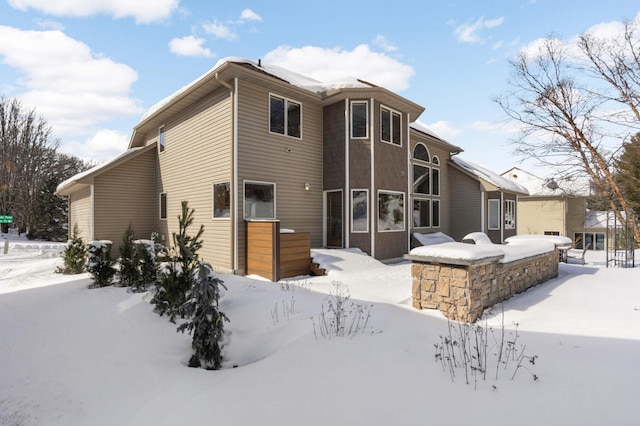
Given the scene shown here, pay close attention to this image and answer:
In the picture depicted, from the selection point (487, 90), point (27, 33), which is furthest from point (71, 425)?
point (487, 90)

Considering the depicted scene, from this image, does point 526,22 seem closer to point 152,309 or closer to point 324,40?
point 324,40

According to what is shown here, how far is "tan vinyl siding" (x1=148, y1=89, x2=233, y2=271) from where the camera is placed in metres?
9.39

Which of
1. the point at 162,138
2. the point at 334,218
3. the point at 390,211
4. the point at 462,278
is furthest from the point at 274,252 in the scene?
the point at 162,138

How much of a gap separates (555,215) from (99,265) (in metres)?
28.4

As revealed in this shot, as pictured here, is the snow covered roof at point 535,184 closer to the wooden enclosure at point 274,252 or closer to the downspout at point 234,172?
the wooden enclosure at point 274,252

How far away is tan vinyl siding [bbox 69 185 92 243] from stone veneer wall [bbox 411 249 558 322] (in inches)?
492

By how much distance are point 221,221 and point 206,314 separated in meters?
5.50

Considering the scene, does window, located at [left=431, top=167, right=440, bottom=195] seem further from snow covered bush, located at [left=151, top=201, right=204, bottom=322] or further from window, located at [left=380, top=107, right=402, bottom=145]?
snow covered bush, located at [left=151, top=201, right=204, bottom=322]

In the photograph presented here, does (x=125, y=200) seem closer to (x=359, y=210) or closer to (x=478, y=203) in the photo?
(x=359, y=210)

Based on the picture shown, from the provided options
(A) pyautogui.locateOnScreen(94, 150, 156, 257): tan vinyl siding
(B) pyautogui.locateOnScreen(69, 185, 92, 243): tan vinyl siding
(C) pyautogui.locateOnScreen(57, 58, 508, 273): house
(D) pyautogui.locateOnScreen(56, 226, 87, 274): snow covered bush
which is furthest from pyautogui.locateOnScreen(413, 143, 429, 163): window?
(B) pyautogui.locateOnScreen(69, 185, 92, 243): tan vinyl siding

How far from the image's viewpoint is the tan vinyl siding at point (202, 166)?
370 inches

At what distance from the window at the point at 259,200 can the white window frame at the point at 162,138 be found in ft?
19.7

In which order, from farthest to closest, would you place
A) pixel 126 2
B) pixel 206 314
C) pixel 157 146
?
pixel 157 146 → pixel 126 2 → pixel 206 314

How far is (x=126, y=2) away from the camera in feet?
25.0
